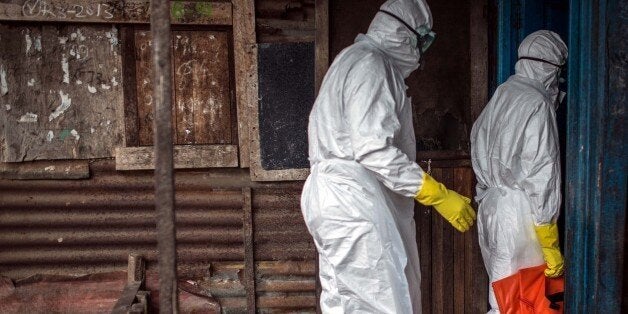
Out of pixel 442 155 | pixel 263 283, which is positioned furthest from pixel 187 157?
pixel 442 155

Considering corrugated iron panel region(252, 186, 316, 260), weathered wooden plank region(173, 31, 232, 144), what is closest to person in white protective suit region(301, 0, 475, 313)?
corrugated iron panel region(252, 186, 316, 260)

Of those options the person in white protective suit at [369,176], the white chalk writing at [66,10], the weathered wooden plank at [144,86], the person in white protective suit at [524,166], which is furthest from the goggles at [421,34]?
the white chalk writing at [66,10]

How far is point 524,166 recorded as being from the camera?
3.46 meters

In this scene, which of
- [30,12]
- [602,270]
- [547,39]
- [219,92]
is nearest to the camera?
[602,270]

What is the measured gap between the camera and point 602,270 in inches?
123

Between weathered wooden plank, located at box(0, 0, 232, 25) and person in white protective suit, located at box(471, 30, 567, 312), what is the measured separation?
192 centimetres

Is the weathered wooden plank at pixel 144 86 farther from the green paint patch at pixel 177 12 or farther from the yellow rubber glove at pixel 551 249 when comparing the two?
the yellow rubber glove at pixel 551 249

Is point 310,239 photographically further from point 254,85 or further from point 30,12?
point 30,12

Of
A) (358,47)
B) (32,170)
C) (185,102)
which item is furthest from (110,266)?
(358,47)

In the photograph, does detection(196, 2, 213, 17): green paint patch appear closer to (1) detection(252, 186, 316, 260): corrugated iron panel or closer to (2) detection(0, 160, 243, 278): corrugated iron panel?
(2) detection(0, 160, 243, 278): corrugated iron panel

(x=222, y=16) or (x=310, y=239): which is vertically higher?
(x=222, y=16)

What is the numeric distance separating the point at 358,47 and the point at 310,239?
A: 64.0 inches

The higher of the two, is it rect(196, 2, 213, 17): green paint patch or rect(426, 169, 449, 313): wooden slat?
rect(196, 2, 213, 17): green paint patch

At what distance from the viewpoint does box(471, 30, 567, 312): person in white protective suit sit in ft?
11.2
